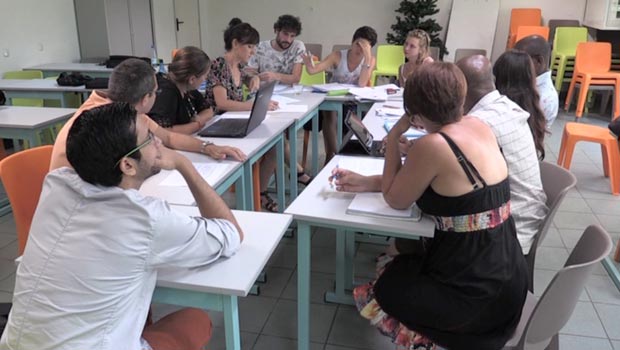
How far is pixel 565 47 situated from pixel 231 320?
7287mm

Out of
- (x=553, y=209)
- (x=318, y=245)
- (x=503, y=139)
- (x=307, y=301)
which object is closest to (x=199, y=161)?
(x=307, y=301)

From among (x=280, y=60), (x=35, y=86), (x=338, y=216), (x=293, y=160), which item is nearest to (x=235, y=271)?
(x=338, y=216)

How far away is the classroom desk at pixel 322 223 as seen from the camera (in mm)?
1743

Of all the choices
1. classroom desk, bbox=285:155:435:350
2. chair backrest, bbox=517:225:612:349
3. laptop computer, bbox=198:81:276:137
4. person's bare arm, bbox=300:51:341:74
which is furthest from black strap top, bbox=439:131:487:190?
person's bare arm, bbox=300:51:341:74

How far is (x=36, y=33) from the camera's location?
19.1 ft

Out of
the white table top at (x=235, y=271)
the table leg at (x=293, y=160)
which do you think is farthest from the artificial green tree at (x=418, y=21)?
the white table top at (x=235, y=271)

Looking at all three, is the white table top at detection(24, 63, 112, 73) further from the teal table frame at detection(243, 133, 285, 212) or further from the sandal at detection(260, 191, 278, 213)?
the teal table frame at detection(243, 133, 285, 212)

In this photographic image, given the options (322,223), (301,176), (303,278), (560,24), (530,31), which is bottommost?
(301,176)

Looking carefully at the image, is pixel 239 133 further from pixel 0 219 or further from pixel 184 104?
pixel 0 219

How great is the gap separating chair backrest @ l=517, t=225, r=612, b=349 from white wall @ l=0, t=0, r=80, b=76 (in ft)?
18.8

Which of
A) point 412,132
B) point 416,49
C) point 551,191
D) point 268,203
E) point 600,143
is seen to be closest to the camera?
point 551,191

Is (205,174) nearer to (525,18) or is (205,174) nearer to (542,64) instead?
(542,64)

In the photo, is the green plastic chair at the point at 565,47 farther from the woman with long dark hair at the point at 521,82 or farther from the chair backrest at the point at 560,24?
the woman with long dark hair at the point at 521,82

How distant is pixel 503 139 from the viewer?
6.40ft
